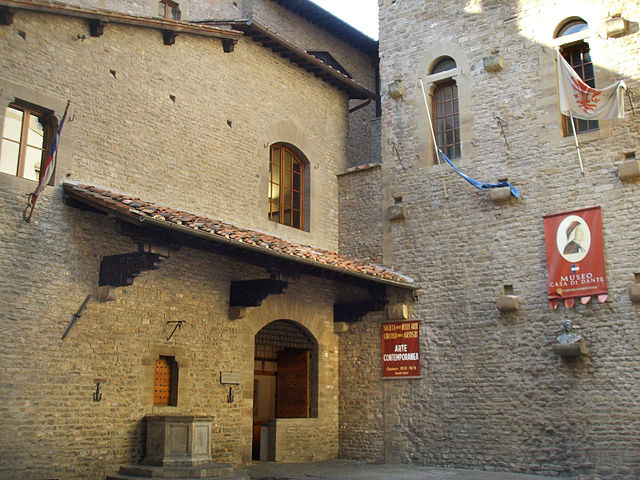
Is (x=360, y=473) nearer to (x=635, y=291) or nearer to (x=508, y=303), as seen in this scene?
(x=508, y=303)

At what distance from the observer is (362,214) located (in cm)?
1402

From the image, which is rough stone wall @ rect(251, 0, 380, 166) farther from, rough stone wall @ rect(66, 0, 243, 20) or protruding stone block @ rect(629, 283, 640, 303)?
protruding stone block @ rect(629, 283, 640, 303)

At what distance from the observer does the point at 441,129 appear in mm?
13414

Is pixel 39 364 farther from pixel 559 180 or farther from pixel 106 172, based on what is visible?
Result: pixel 559 180

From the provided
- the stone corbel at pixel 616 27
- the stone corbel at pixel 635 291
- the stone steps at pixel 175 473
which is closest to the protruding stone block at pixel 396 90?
the stone corbel at pixel 616 27

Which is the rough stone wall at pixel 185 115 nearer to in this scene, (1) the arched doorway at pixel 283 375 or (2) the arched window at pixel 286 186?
(2) the arched window at pixel 286 186

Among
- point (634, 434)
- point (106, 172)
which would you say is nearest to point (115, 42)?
point (106, 172)

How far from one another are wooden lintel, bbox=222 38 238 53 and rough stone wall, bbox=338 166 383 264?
3528mm

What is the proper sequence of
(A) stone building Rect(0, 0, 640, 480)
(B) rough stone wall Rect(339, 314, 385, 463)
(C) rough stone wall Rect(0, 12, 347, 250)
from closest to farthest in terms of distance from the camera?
(A) stone building Rect(0, 0, 640, 480)
(C) rough stone wall Rect(0, 12, 347, 250)
(B) rough stone wall Rect(339, 314, 385, 463)

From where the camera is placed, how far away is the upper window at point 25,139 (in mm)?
9055

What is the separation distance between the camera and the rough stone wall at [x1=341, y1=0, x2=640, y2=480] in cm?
1073

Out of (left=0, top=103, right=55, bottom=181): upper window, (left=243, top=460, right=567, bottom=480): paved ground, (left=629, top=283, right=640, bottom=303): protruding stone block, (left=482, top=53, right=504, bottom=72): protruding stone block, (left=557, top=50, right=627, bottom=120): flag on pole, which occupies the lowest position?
(left=243, top=460, right=567, bottom=480): paved ground

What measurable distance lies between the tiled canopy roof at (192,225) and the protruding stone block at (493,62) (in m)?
4.33

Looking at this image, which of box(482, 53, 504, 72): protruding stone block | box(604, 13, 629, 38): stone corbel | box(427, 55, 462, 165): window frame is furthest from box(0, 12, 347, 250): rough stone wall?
box(604, 13, 629, 38): stone corbel
